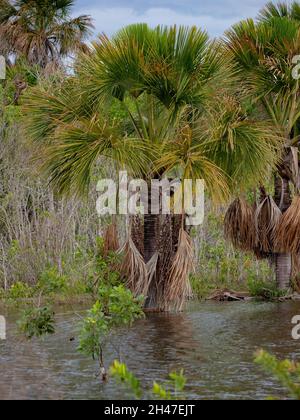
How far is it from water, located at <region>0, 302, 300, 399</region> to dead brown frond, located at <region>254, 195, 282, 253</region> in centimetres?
276

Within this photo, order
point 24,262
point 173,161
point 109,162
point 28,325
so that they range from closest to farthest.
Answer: point 28,325 < point 173,161 < point 24,262 < point 109,162

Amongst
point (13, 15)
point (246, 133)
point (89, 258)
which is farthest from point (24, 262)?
point (13, 15)

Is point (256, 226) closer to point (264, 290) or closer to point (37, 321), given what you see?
point (264, 290)

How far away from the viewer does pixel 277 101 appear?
18969mm

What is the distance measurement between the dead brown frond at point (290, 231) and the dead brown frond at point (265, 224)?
35 cm

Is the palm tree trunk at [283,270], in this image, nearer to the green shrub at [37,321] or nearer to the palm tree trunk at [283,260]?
the palm tree trunk at [283,260]

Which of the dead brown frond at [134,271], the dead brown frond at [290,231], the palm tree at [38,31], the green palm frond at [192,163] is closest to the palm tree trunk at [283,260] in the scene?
the dead brown frond at [290,231]

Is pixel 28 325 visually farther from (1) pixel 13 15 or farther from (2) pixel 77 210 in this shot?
(1) pixel 13 15

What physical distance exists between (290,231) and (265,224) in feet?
3.00

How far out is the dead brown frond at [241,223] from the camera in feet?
61.7

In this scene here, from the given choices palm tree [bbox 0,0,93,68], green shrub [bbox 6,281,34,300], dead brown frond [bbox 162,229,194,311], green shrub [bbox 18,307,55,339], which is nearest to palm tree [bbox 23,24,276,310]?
dead brown frond [bbox 162,229,194,311]

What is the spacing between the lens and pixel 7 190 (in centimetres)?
2050

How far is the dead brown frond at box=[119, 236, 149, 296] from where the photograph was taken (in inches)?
620

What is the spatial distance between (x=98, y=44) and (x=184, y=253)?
4028mm
